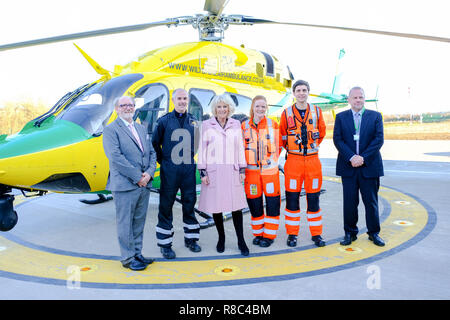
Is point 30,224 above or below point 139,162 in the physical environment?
below

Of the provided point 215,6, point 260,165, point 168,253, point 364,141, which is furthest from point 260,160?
point 215,6

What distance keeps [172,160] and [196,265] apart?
→ 1.01 metres

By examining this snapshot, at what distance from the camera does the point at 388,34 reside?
402 cm

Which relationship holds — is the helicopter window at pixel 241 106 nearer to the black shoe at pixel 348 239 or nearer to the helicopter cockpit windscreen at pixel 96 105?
the helicopter cockpit windscreen at pixel 96 105

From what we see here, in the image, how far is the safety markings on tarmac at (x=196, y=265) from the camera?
→ 2807 millimetres

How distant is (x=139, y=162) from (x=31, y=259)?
1.58 metres

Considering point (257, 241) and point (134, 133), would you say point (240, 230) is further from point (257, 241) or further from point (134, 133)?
point (134, 133)

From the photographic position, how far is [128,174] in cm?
286

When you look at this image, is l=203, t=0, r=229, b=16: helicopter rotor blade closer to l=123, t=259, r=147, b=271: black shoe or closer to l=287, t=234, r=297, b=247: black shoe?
l=287, t=234, r=297, b=247: black shoe

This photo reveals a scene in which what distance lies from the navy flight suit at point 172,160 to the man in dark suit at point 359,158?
5.15 ft

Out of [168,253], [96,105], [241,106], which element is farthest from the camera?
[241,106]

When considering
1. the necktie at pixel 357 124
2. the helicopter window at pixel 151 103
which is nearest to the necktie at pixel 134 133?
the helicopter window at pixel 151 103
